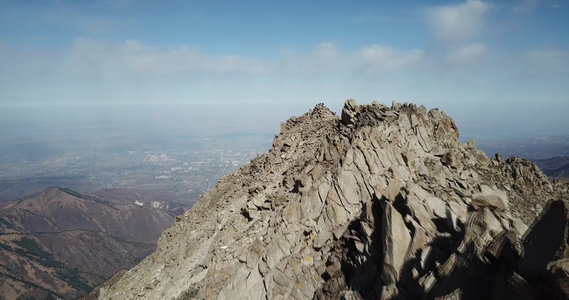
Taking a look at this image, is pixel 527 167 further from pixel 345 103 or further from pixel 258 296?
pixel 258 296

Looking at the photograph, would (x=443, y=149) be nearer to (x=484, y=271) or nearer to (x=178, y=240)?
(x=484, y=271)

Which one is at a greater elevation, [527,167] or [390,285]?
[527,167]

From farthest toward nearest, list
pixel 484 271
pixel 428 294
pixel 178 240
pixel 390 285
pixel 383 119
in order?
pixel 178 240
pixel 383 119
pixel 390 285
pixel 428 294
pixel 484 271

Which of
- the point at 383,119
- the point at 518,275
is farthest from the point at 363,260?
the point at 383,119

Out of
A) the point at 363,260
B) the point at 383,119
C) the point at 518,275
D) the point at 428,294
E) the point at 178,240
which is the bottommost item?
the point at 178,240

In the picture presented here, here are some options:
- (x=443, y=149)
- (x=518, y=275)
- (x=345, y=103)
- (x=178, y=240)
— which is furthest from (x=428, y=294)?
(x=178, y=240)

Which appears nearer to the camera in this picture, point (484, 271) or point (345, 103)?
point (484, 271)

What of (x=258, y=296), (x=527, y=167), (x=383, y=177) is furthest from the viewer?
(x=527, y=167)
